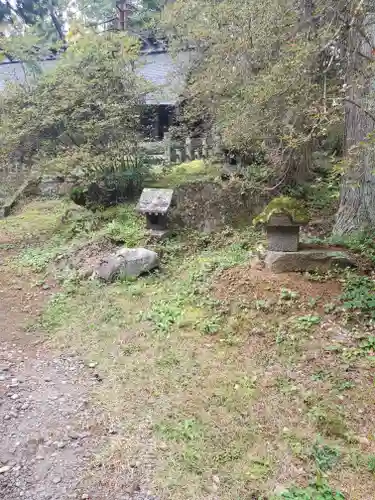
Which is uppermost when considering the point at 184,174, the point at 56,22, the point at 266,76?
the point at 56,22

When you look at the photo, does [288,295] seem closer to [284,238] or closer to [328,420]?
[284,238]

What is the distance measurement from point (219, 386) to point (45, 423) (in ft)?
5.19

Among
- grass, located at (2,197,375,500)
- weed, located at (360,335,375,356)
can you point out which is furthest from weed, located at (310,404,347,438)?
weed, located at (360,335,375,356)

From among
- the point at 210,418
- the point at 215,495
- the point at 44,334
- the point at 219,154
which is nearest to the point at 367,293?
the point at 210,418

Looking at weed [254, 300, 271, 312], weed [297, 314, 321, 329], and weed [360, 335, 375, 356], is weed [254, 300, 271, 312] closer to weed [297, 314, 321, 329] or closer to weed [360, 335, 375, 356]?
weed [297, 314, 321, 329]

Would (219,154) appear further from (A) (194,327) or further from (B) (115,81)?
(A) (194,327)

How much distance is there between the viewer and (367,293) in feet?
15.4

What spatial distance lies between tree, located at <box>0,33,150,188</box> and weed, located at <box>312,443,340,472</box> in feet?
22.2

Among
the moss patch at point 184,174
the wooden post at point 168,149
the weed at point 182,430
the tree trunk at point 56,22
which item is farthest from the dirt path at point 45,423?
the tree trunk at point 56,22

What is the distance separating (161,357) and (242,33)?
16.0 feet

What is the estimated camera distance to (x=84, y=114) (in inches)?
352

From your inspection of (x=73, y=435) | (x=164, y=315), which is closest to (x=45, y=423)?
(x=73, y=435)

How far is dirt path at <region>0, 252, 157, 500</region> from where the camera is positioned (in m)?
2.95

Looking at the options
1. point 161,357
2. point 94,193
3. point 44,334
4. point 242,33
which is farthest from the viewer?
point 94,193
